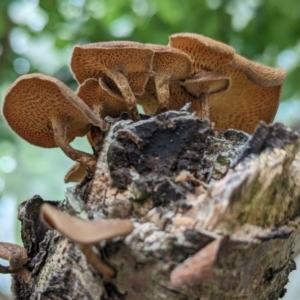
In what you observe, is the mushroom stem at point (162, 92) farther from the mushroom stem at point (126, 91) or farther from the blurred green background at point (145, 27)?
the blurred green background at point (145, 27)

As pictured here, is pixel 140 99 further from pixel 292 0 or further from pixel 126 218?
pixel 292 0

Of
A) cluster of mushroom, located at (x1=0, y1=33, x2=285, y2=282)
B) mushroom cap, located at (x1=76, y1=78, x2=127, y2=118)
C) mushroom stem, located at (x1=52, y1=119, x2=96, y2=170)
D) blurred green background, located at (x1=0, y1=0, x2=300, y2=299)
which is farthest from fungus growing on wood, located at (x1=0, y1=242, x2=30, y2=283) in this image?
blurred green background, located at (x1=0, y1=0, x2=300, y2=299)

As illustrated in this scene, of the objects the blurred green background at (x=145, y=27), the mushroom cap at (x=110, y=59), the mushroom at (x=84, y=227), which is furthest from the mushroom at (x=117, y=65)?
the blurred green background at (x=145, y=27)

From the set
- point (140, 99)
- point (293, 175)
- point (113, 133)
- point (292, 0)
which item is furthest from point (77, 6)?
point (293, 175)

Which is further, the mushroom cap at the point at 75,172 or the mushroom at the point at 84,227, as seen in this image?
the mushroom cap at the point at 75,172

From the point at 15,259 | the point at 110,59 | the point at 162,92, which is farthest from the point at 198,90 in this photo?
the point at 15,259

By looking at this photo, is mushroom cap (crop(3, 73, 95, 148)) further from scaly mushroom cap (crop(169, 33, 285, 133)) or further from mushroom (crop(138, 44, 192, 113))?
scaly mushroom cap (crop(169, 33, 285, 133))
